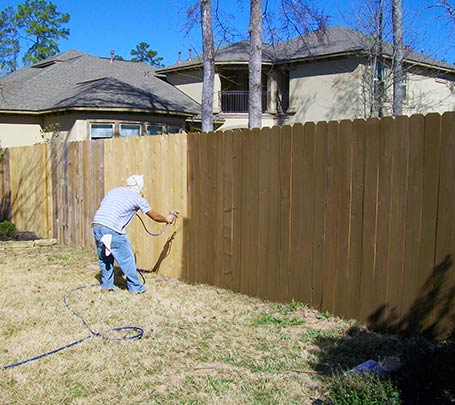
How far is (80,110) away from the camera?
1873 cm

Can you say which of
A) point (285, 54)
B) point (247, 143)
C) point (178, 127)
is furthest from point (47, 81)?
point (247, 143)

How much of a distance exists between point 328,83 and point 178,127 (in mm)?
7910

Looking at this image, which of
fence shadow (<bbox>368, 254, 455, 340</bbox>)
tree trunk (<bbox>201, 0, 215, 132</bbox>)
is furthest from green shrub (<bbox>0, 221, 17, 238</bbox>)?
fence shadow (<bbox>368, 254, 455, 340</bbox>)

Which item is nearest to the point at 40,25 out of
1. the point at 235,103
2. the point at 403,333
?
the point at 235,103

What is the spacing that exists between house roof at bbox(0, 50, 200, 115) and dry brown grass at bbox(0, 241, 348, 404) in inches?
492

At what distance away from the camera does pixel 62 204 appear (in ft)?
36.6

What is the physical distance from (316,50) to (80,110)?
11.8 metres

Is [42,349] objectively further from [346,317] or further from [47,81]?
[47,81]

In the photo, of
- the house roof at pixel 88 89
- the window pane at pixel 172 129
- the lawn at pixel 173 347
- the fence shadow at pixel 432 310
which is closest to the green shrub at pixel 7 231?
the lawn at pixel 173 347

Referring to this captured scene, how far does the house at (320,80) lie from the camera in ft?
79.0

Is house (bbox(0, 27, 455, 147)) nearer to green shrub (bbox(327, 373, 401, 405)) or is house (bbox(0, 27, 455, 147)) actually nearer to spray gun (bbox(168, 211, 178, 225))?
spray gun (bbox(168, 211, 178, 225))

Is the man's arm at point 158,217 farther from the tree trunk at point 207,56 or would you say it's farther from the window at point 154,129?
the window at point 154,129

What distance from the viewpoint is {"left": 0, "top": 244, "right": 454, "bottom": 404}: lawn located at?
4211 mm

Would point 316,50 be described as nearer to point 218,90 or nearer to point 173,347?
point 218,90
